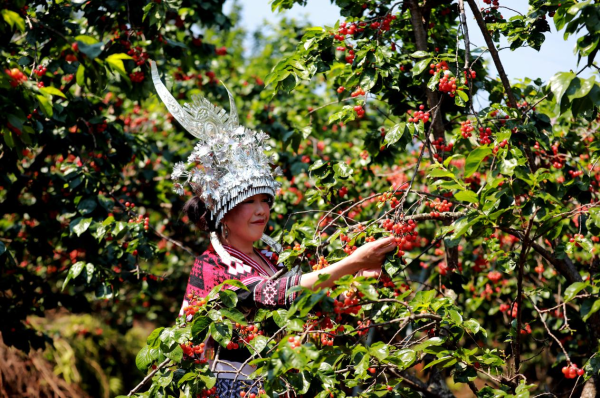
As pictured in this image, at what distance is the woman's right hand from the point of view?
2.49 metres

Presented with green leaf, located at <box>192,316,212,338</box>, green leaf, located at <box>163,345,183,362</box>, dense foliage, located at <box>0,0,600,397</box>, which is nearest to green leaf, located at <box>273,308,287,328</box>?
Result: dense foliage, located at <box>0,0,600,397</box>

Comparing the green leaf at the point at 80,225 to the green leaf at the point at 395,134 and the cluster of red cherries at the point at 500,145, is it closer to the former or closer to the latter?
the green leaf at the point at 395,134

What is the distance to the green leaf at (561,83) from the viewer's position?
2.06 meters

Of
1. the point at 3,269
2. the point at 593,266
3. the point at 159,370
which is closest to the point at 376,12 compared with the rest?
the point at 593,266

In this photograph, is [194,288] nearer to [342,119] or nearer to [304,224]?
[304,224]

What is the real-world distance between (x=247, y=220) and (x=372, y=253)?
31.9 inches

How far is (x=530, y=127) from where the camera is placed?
112 inches

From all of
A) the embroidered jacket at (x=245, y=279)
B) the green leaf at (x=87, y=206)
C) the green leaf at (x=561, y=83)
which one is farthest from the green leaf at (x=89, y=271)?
the green leaf at (x=561, y=83)

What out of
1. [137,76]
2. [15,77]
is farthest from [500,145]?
[137,76]

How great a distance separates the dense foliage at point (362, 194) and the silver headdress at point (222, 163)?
264 mm

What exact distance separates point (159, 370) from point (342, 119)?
141cm

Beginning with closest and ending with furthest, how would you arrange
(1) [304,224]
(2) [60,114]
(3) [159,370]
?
(3) [159,370]
(1) [304,224]
(2) [60,114]

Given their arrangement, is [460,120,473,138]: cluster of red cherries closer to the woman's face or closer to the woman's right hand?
the woman's right hand

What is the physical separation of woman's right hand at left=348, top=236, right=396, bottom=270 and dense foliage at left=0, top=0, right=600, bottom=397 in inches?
2.1
